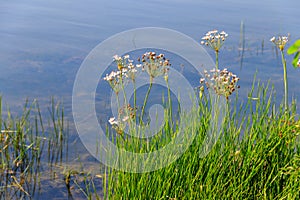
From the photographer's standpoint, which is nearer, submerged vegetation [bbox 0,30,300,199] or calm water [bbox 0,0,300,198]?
submerged vegetation [bbox 0,30,300,199]

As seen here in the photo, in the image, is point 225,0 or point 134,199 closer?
point 134,199

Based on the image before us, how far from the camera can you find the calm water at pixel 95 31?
292 inches

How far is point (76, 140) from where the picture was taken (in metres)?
5.59

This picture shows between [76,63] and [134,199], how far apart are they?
16.2 ft

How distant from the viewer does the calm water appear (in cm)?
741

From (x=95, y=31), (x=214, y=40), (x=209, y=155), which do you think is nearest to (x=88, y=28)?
(x=95, y=31)

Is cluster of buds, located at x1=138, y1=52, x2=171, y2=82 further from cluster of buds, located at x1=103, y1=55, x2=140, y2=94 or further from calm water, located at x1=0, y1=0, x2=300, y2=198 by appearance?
calm water, located at x1=0, y1=0, x2=300, y2=198

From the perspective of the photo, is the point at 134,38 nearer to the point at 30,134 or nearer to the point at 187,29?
the point at 187,29

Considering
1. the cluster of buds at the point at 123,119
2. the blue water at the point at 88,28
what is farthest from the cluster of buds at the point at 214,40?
the blue water at the point at 88,28

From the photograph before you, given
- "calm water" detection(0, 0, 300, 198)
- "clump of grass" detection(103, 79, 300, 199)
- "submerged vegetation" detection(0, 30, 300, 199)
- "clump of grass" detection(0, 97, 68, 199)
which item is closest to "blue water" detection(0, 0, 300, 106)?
"calm water" detection(0, 0, 300, 198)

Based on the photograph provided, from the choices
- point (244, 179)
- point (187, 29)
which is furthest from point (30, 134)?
point (187, 29)

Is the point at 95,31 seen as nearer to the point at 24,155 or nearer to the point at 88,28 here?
the point at 88,28

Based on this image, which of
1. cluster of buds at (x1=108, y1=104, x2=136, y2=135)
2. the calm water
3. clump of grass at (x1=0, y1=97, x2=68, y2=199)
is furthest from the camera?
the calm water

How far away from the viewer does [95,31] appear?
32.4 feet
